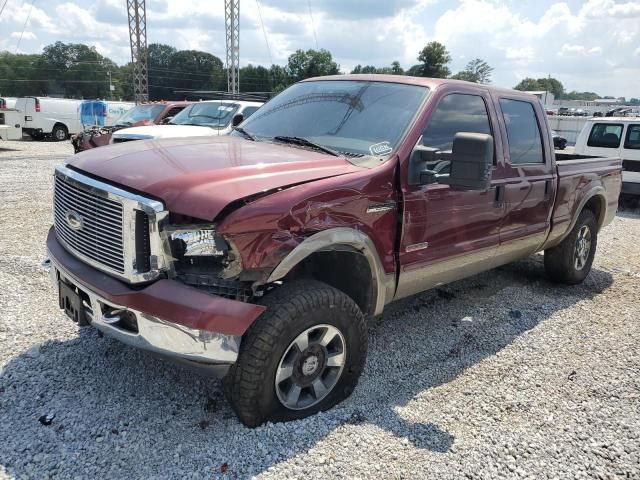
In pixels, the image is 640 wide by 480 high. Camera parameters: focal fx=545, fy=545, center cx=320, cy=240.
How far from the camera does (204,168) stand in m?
2.91

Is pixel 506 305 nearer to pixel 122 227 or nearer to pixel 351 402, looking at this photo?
pixel 351 402

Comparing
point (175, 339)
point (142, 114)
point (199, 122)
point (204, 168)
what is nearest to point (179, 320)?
point (175, 339)

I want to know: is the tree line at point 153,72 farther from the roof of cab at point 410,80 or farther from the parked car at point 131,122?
the roof of cab at point 410,80

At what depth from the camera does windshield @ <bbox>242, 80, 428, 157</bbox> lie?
11.9 feet

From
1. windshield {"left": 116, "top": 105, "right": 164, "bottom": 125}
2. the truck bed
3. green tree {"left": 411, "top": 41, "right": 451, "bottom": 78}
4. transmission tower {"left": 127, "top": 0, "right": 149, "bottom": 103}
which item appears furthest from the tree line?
the truck bed

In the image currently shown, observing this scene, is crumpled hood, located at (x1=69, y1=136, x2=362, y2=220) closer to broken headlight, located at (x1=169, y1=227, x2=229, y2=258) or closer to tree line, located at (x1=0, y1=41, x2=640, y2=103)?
broken headlight, located at (x1=169, y1=227, x2=229, y2=258)

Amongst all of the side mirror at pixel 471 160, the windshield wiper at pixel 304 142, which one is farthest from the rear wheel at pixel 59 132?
the side mirror at pixel 471 160

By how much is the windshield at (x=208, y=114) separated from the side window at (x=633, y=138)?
27.9 feet

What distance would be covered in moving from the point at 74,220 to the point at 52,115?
23114 millimetres

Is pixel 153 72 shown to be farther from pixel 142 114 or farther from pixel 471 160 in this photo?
pixel 471 160

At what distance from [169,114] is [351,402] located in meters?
11.2

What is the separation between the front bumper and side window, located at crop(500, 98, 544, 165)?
117 inches

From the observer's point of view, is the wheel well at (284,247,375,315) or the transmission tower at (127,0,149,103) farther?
the transmission tower at (127,0,149,103)

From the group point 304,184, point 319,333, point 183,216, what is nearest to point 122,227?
point 183,216
